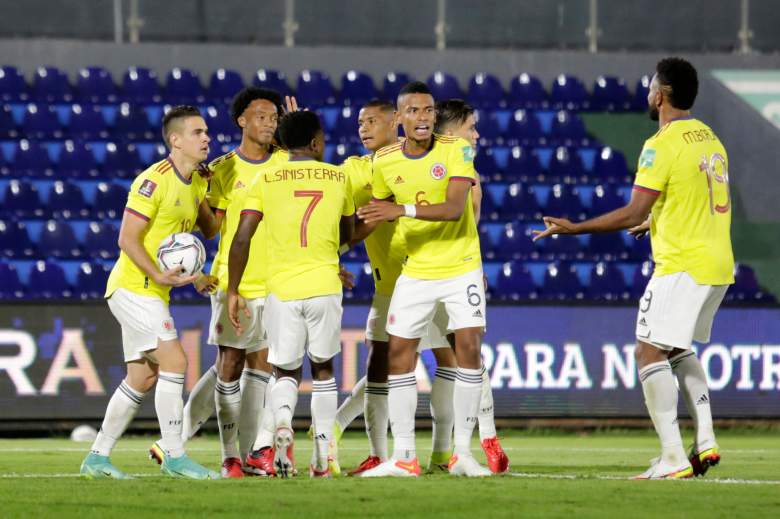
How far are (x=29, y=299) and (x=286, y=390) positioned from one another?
5033 millimetres

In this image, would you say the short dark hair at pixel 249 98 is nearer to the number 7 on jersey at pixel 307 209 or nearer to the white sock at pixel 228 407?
the number 7 on jersey at pixel 307 209

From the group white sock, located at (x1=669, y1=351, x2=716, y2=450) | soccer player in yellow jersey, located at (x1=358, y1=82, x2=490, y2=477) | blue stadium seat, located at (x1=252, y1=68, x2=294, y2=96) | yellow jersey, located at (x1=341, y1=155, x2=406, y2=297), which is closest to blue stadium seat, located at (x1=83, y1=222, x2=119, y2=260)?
blue stadium seat, located at (x1=252, y1=68, x2=294, y2=96)

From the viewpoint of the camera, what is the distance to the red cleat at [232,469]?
7891 mm

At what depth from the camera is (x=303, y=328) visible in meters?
7.57

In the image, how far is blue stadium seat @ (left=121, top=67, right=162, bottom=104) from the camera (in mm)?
16047

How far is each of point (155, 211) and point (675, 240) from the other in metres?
2.89

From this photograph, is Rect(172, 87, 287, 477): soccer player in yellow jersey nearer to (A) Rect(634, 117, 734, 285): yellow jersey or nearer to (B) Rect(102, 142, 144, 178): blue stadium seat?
(A) Rect(634, 117, 734, 285): yellow jersey

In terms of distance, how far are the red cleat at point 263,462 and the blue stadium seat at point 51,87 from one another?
9.18 m

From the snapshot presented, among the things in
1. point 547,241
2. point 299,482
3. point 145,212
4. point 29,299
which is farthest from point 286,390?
point 547,241

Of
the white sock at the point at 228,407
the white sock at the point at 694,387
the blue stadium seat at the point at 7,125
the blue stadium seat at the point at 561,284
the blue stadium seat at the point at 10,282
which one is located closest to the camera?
the white sock at the point at 694,387

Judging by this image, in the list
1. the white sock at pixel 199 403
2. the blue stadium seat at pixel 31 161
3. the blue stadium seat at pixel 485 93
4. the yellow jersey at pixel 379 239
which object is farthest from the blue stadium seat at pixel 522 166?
the white sock at pixel 199 403

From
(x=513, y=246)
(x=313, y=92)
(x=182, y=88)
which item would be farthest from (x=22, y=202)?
(x=513, y=246)

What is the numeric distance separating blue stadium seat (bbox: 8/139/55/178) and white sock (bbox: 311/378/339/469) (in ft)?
27.5

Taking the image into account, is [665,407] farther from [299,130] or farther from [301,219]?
[299,130]
